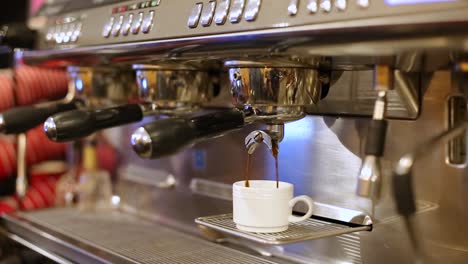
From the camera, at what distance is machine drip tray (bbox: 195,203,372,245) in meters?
0.58

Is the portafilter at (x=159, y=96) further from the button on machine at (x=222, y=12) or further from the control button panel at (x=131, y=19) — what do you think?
the button on machine at (x=222, y=12)

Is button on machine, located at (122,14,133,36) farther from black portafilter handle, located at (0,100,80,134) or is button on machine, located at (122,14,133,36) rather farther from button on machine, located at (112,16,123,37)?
black portafilter handle, located at (0,100,80,134)

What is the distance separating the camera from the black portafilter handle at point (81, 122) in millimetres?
695

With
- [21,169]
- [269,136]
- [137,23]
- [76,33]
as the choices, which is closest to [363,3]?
[269,136]

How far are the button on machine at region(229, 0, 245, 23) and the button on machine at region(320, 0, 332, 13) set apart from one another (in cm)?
10

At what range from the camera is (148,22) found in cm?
68

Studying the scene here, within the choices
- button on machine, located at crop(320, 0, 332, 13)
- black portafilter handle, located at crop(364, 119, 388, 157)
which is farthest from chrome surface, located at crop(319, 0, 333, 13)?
black portafilter handle, located at crop(364, 119, 388, 157)

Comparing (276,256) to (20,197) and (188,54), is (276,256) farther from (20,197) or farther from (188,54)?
(20,197)

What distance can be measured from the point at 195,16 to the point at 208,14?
0.08ft

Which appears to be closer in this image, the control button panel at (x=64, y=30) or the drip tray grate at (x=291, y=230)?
the drip tray grate at (x=291, y=230)

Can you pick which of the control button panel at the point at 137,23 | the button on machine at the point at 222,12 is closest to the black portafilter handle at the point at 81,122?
the control button panel at the point at 137,23

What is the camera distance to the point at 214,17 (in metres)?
0.58

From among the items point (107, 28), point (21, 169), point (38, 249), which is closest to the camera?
point (107, 28)

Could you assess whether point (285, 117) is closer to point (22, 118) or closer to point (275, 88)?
point (275, 88)
